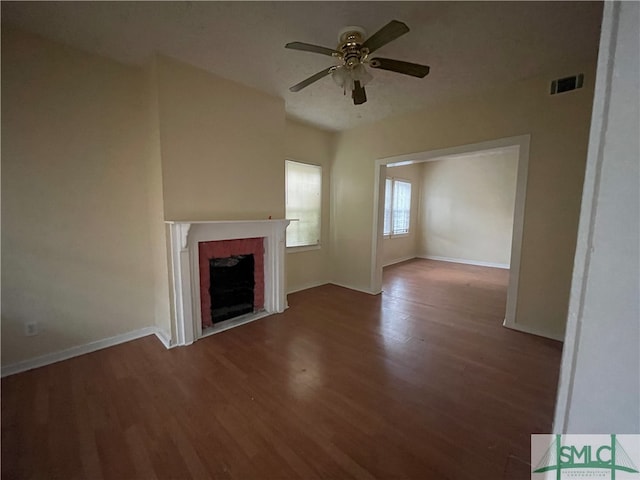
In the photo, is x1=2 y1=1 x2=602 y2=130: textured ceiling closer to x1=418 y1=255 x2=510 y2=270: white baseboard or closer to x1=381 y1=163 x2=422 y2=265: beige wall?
x1=381 y1=163 x2=422 y2=265: beige wall

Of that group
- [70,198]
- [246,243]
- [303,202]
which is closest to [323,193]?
[303,202]

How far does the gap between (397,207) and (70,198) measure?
20.3 ft

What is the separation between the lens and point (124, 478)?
135 centimetres

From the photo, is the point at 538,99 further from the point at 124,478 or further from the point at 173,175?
the point at 124,478

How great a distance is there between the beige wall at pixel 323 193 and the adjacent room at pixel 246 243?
0.59 metres

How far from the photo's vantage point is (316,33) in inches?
82.1

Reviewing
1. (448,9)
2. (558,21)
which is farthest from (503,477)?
(558,21)

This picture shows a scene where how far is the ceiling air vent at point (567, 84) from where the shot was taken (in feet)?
8.17

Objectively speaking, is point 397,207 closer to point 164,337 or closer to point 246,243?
point 246,243

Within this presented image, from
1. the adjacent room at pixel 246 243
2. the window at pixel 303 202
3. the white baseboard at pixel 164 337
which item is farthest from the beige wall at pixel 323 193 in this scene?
the white baseboard at pixel 164 337

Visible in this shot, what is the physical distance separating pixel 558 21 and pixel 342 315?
10.8ft

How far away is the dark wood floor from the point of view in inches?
56.2

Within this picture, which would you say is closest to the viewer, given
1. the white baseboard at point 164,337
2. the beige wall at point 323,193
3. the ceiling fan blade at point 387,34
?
the ceiling fan blade at point 387,34

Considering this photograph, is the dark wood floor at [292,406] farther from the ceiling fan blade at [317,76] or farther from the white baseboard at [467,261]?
the white baseboard at [467,261]
